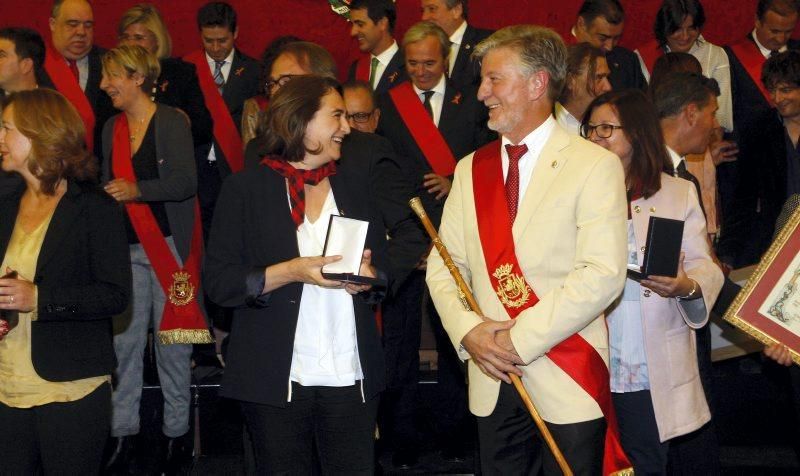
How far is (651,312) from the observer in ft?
11.4

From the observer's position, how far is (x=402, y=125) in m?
5.13

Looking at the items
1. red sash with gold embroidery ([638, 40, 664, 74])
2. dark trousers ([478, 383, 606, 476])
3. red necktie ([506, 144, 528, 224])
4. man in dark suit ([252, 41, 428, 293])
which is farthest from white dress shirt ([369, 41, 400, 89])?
dark trousers ([478, 383, 606, 476])

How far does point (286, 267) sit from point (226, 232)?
0.83 ft

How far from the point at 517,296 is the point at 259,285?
715 millimetres

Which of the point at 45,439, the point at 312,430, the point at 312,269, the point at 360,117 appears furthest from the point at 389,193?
the point at 360,117

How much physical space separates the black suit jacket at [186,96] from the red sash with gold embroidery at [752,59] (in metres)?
2.82

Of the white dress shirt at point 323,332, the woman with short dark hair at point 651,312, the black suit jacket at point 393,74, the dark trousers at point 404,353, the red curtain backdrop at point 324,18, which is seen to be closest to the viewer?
the white dress shirt at point 323,332

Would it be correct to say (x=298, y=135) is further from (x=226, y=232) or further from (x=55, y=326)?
(x=55, y=326)

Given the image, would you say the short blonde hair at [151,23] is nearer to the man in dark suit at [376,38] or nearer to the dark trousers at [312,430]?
the man in dark suit at [376,38]

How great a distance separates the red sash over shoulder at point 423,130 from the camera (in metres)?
5.05

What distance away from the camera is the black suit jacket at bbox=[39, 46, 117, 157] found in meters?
5.29

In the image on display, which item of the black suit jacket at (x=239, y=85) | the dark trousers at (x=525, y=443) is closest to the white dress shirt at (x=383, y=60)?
the black suit jacket at (x=239, y=85)

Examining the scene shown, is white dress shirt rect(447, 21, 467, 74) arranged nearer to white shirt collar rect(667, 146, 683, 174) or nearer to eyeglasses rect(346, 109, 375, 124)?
eyeglasses rect(346, 109, 375, 124)

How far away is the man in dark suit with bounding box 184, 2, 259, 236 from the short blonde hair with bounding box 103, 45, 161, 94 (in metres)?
0.82
